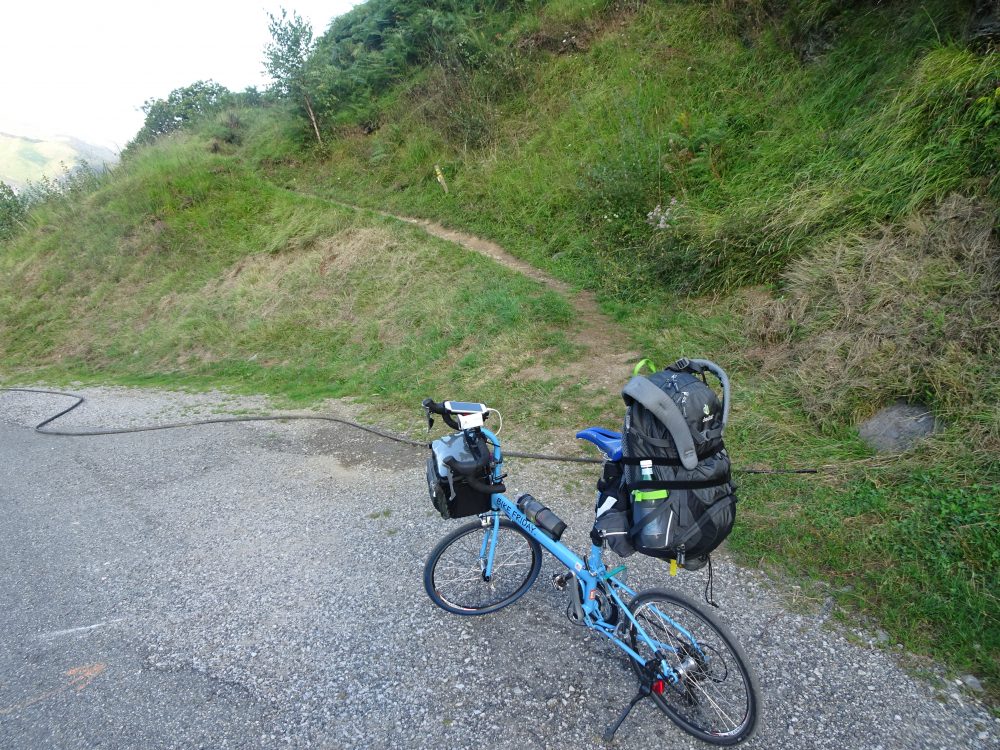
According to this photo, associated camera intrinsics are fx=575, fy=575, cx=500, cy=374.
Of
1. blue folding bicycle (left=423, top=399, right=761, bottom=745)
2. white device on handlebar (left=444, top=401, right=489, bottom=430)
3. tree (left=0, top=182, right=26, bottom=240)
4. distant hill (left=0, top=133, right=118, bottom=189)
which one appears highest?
distant hill (left=0, top=133, right=118, bottom=189)

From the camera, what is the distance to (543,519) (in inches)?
126

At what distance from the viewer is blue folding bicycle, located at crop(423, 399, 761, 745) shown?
8.96 feet

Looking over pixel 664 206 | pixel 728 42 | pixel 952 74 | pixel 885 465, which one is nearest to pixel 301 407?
pixel 664 206

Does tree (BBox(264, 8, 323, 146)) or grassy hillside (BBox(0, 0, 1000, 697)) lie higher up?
tree (BBox(264, 8, 323, 146))

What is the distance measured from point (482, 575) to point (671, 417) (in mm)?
1843

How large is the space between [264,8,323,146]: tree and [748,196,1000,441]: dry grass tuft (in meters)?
16.2

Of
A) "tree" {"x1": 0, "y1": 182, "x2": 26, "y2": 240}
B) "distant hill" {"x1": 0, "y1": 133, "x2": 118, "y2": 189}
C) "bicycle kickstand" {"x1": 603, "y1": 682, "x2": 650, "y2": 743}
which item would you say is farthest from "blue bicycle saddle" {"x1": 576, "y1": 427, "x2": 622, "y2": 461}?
"distant hill" {"x1": 0, "y1": 133, "x2": 118, "y2": 189}

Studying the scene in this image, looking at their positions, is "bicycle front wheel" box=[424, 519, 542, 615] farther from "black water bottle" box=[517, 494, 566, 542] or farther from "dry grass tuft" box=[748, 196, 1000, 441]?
"dry grass tuft" box=[748, 196, 1000, 441]

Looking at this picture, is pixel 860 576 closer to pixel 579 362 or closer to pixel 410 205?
pixel 579 362

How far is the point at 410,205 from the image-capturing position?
1414cm

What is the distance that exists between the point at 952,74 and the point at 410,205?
10.7 m

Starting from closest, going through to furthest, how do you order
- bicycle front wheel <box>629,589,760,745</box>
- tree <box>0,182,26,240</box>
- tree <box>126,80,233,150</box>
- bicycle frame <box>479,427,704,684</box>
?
bicycle front wheel <box>629,589,760,745</box> → bicycle frame <box>479,427,704,684</box> → tree <box>0,182,26,240</box> → tree <box>126,80,233,150</box>

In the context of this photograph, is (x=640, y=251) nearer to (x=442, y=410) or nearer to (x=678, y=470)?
(x=442, y=410)

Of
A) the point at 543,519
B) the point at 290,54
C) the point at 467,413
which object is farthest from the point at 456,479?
the point at 290,54
